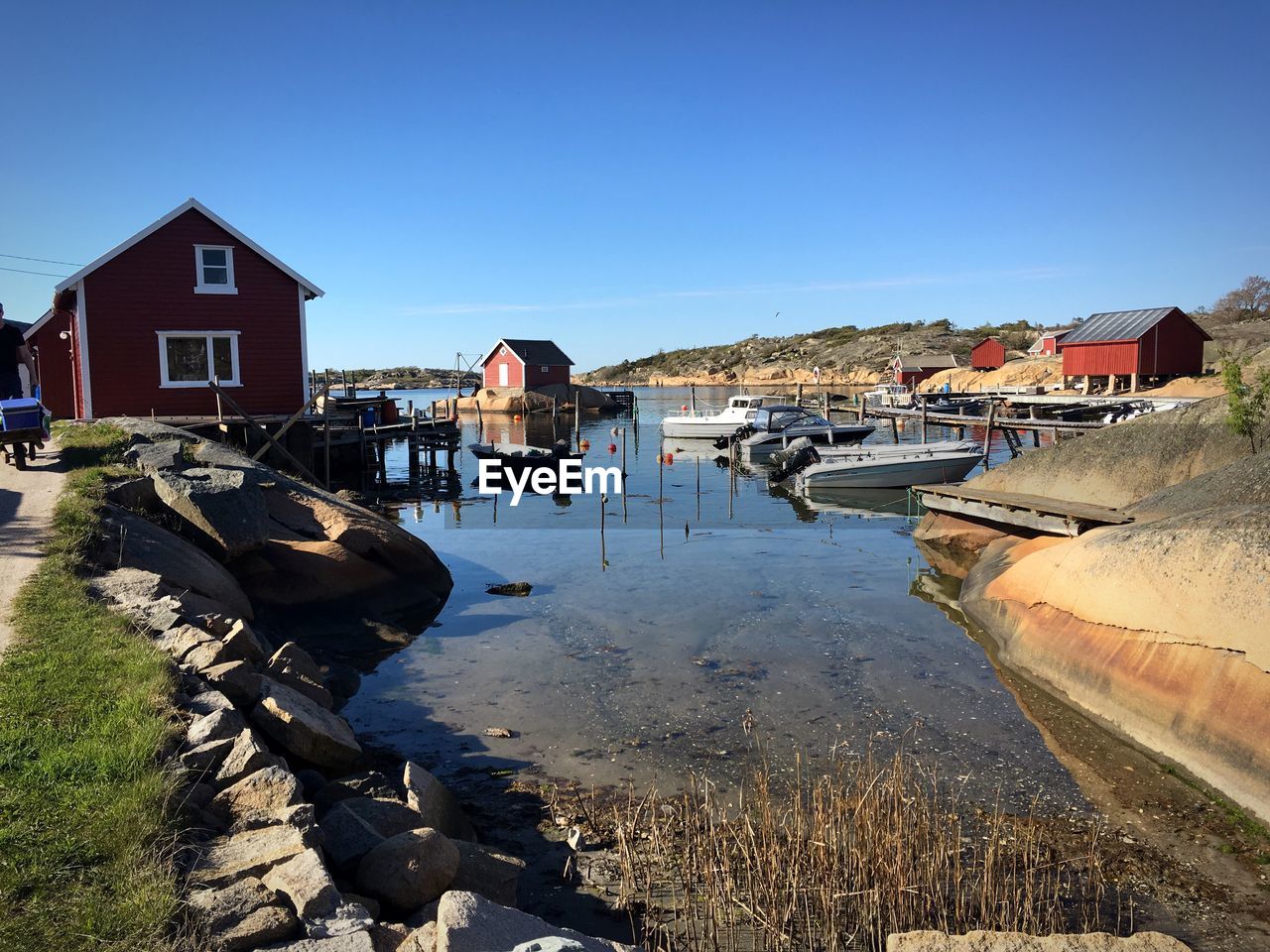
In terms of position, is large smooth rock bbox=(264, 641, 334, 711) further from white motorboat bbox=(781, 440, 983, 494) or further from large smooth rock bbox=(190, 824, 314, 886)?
white motorboat bbox=(781, 440, 983, 494)

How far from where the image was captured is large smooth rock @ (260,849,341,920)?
4.43m

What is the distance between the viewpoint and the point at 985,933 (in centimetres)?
536

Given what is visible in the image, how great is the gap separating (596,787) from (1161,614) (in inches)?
246

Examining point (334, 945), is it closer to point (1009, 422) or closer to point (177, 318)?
point (177, 318)

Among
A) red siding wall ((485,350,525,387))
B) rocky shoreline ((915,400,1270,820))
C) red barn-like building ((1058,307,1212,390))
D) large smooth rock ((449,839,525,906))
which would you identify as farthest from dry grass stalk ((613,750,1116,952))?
red siding wall ((485,350,525,387))

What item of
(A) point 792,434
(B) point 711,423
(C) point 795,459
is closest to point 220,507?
(C) point 795,459

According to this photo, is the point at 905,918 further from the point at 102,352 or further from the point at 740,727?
the point at 102,352

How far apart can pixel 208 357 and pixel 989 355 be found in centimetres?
7095

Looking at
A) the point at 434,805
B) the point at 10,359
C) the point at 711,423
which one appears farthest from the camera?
the point at 711,423

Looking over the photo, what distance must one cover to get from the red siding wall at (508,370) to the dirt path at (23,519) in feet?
209

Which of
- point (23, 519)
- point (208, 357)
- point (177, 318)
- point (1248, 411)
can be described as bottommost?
point (23, 519)

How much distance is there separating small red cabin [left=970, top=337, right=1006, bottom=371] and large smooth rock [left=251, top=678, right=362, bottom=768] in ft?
267

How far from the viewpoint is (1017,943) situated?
5.26 metres

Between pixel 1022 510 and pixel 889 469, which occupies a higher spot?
pixel 1022 510
